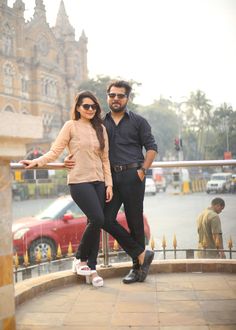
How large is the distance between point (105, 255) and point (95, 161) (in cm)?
96

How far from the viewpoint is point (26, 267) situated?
314 centimetres

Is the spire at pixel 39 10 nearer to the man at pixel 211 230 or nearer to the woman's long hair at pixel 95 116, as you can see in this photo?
the woman's long hair at pixel 95 116

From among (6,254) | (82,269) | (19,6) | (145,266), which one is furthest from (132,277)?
(19,6)

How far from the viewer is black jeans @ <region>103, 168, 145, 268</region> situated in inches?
120

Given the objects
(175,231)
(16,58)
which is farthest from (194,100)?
(175,231)

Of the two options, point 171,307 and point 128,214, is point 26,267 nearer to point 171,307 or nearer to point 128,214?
point 128,214

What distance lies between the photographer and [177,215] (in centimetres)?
352

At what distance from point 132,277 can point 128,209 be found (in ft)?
1.78

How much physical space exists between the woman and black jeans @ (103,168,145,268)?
0.34 feet

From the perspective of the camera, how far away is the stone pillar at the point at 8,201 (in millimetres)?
1835

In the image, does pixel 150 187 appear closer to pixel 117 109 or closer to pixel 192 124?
pixel 117 109

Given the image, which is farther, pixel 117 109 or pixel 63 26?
pixel 63 26

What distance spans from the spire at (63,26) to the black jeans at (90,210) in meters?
53.7

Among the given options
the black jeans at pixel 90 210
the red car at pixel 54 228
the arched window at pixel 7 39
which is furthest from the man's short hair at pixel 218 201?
the arched window at pixel 7 39
